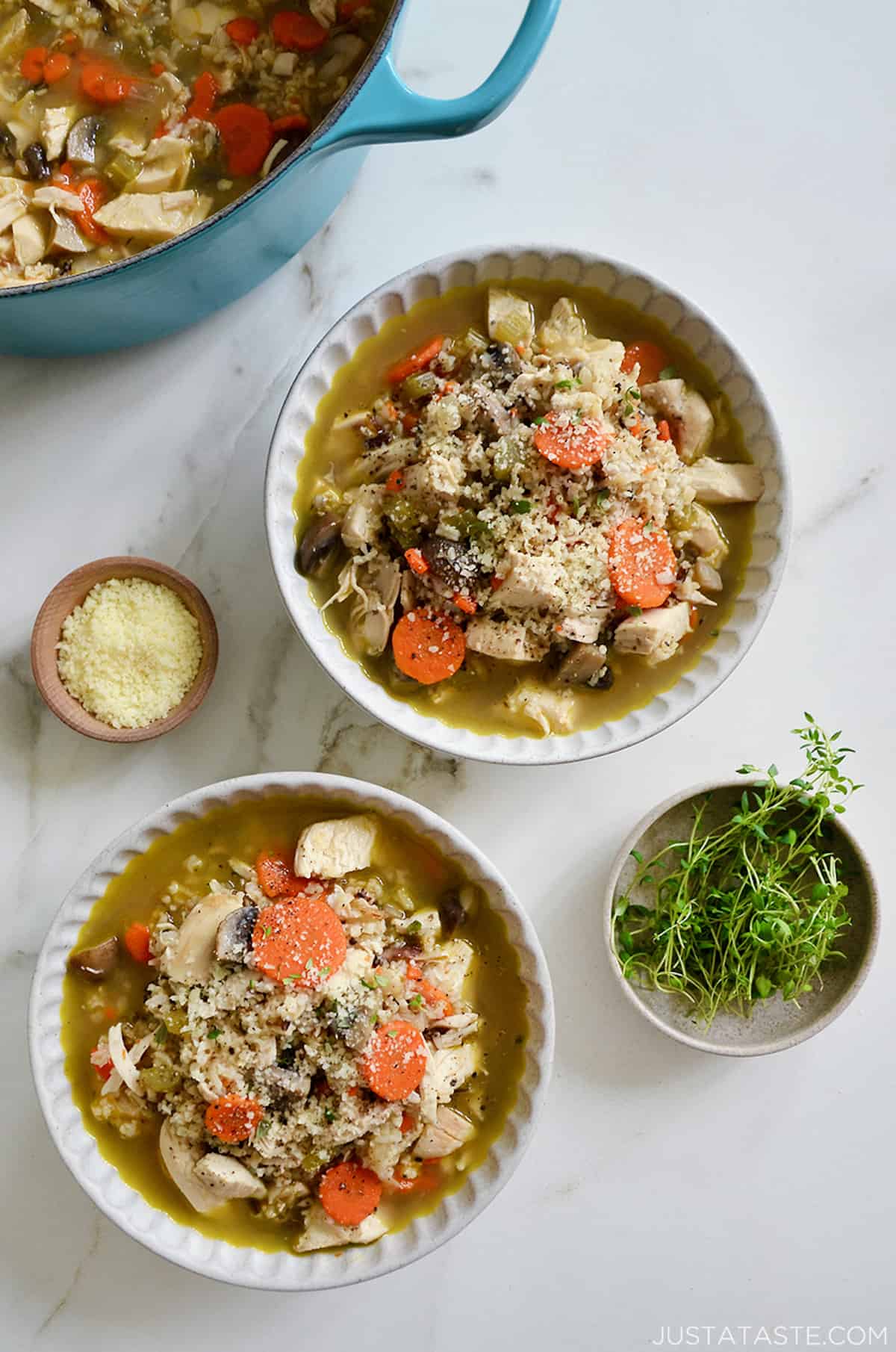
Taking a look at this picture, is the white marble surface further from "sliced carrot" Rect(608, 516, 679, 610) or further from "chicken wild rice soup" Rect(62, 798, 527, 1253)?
"sliced carrot" Rect(608, 516, 679, 610)

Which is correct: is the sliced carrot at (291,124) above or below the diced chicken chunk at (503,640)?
above

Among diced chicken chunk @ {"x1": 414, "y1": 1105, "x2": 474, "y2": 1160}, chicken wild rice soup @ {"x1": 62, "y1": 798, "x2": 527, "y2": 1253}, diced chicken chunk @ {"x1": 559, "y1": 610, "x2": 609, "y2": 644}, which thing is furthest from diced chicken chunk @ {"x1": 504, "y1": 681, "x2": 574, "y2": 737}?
diced chicken chunk @ {"x1": 414, "y1": 1105, "x2": 474, "y2": 1160}

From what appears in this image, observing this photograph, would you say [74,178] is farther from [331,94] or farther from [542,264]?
[542,264]

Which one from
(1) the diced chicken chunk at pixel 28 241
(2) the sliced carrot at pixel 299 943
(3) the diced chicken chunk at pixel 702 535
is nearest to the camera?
(2) the sliced carrot at pixel 299 943

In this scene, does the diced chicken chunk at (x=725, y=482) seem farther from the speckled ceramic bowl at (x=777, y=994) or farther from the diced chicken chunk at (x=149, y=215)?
the diced chicken chunk at (x=149, y=215)

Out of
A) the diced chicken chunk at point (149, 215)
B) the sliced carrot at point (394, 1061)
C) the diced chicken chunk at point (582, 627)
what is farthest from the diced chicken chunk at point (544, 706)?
the diced chicken chunk at point (149, 215)

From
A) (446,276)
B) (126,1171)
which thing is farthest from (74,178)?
(126,1171)
